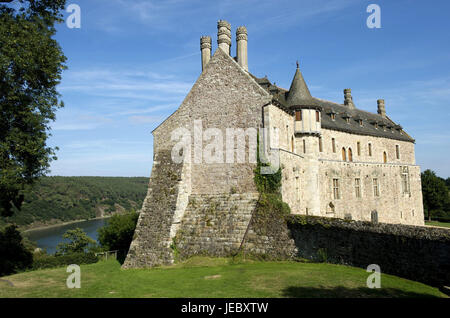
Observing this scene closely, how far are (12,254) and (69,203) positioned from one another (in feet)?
308

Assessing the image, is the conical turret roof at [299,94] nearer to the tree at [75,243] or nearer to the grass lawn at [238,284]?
the grass lawn at [238,284]

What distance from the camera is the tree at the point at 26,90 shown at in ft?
43.8

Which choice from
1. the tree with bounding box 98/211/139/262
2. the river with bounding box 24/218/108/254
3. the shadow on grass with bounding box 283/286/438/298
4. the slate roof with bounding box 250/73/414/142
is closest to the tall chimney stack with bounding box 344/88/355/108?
the slate roof with bounding box 250/73/414/142

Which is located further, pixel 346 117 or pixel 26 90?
pixel 346 117

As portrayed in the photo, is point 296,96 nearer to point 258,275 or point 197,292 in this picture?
point 258,275

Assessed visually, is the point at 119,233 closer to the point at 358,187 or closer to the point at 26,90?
the point at 26,90

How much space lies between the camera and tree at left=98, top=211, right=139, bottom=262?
98.2 feet

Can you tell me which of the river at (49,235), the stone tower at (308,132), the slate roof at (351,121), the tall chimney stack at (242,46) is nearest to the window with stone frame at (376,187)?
the slate roof at (351,121)

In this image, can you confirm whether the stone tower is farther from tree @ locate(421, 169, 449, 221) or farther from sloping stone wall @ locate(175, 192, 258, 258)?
tree @ locate(421, 169, 449, 221)

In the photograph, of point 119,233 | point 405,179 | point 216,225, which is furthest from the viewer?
point 405,179

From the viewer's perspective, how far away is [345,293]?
9477 millimetres

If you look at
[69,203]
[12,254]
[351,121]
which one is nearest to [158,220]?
[12,254]

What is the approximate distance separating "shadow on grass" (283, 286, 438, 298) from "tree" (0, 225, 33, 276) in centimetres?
1785
